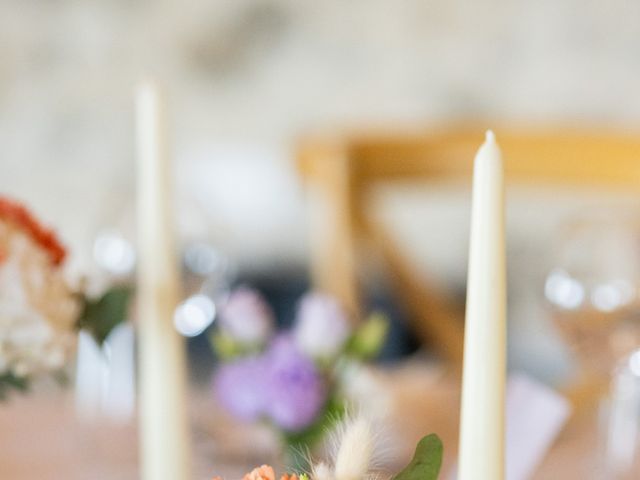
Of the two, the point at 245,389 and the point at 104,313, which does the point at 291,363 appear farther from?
the point at 104,313

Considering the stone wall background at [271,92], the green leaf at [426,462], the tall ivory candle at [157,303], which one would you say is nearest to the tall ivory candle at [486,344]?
the green leaf at [426,462]

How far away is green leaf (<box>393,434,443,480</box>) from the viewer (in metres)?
0.27

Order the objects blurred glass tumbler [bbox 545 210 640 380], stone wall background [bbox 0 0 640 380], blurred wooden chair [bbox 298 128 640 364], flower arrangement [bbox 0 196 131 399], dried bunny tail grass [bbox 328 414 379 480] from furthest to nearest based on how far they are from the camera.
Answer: stone wall background [bbox 0 0 640 380] → blurred wooden chair [bbox 298 128 640 364] → blurred glass tumbler [bbox 545 210 640 380] → flower arrangement [bbox 0 196 131 399] → dried bunny tail grass [bbox 328 414 379 480]

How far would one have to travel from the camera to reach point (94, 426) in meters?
0.88

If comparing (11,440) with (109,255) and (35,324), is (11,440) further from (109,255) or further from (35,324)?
(35,324)

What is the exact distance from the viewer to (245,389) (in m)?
0.67

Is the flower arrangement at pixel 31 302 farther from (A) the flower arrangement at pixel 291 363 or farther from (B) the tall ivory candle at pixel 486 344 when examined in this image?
(A) the flower arrangement at pixel 291 363

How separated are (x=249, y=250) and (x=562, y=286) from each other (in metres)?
1.70

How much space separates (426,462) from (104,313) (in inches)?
7.5

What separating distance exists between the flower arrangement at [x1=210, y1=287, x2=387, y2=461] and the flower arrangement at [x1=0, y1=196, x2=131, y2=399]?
299mm

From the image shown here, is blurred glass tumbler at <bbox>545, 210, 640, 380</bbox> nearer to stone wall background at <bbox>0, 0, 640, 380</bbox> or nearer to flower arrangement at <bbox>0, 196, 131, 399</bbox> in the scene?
flower arrangement at <bbox>0, 196, 131, 399</bbox>

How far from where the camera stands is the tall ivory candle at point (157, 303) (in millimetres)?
389

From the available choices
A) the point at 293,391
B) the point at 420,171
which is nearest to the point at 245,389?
the point at 293,391

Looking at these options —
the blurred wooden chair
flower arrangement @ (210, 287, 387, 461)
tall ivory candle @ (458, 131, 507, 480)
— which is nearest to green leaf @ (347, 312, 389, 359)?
flower arrangement @ (210, 287, 387, 461)
